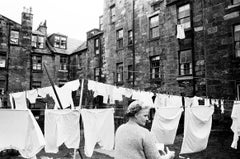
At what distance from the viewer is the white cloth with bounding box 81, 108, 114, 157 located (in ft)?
27.2

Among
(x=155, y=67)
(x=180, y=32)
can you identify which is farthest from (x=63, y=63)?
(x=180, y=32)

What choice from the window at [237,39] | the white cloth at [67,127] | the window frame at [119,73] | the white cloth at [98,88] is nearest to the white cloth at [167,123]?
the white cloth at [98,88]

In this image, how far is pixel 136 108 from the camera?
288 centimetres

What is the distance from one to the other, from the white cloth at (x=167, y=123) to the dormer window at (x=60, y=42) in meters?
23.7

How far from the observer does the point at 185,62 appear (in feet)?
51.0

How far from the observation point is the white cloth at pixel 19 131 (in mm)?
6668

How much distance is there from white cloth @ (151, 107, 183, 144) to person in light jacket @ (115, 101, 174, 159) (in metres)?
6.18

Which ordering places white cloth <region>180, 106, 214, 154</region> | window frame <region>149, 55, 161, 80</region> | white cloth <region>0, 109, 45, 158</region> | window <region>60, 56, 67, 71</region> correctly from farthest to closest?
window <region>60, 56, 67, 71</region> → window frame <region>149, 55, 161, 80</region> → white cloth <region>180, 106, 214, 154</region> → white cloth <region>0, 109, 45, 158</region>

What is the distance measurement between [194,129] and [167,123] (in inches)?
40.6

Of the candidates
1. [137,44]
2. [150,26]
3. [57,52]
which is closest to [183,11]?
[150,26]

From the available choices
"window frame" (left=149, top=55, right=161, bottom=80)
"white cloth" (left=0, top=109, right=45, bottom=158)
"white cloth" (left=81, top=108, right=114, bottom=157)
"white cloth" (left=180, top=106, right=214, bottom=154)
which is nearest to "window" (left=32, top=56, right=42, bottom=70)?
"window frame" (left=149, top=55, right=161, bottom=80)

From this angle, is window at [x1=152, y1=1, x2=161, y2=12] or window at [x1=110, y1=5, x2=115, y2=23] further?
window at [x1=110, y1=5, x2=115, y2=23]

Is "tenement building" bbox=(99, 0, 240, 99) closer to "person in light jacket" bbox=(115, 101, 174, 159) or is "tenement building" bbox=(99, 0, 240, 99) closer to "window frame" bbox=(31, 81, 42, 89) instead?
"window frame" bbox=(31, 81, 42, 89)

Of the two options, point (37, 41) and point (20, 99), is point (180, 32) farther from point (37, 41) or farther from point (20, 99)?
point (37, 41)
